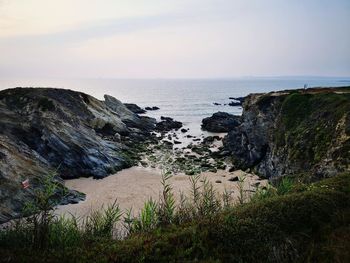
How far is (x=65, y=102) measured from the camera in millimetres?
46625

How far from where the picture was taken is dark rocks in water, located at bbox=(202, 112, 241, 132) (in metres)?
62.3

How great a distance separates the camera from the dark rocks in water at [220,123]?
62.3 meters

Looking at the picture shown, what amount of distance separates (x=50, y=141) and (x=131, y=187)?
10.2 meters

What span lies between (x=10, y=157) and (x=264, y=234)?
20781 mm

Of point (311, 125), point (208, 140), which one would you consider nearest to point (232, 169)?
point (311, 125)

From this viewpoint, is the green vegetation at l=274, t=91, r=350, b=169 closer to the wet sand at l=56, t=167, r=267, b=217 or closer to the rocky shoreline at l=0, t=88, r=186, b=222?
the wet sand at l=56, t=167, r=267, b=217

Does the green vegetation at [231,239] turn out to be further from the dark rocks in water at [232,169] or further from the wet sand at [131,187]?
the dark rocks in water at [232,169]

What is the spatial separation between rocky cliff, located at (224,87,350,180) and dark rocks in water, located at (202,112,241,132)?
1812 cm

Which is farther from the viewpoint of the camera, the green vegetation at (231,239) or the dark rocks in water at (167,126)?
the dark rocks in water at (167,126)

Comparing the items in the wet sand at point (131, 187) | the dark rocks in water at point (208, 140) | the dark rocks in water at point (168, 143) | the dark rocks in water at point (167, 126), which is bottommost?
the dark rocks in water at point (167, 126)

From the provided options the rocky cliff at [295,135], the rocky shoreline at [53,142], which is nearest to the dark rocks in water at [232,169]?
the rocky cliff at [295,135]

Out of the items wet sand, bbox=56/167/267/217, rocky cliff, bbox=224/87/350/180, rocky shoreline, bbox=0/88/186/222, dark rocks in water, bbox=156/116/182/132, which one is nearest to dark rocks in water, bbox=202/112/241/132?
dark rocks in water, bbox=156/116/182/132

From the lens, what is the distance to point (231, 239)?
10.1 meters

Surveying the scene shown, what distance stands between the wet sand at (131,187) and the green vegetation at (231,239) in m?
11.5
